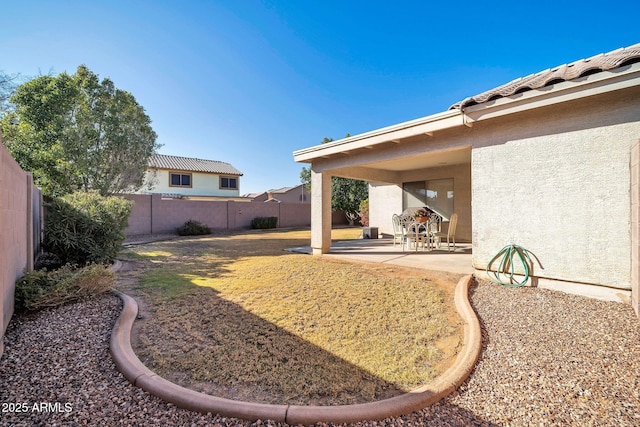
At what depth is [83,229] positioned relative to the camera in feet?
22.2

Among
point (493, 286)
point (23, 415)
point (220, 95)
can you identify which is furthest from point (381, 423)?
point (220, 95)

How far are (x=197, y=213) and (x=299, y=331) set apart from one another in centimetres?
1605

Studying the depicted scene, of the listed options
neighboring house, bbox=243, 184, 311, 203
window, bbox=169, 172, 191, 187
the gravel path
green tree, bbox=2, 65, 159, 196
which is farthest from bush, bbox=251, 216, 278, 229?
the gravel path

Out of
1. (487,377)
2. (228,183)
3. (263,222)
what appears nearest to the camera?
(487,377)

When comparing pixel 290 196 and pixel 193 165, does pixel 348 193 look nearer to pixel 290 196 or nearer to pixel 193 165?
pixel 193 165

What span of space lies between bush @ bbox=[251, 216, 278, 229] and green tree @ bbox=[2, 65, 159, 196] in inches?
309

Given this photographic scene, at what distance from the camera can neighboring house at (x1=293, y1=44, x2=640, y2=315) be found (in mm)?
4152

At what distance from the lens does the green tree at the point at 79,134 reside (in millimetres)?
9188

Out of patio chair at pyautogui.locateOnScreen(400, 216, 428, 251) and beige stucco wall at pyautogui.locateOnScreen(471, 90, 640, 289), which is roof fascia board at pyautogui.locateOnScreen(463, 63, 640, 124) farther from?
patio chair at pyautogui.locateOnScreen(400, 216, 428, 251)

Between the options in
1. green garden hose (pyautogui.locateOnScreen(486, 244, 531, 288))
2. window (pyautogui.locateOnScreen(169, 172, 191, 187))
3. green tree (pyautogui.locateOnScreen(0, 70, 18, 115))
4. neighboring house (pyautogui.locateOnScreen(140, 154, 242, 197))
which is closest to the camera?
green garden hose (pyautogui.locateOnScreen(486, 244, 531, 288))

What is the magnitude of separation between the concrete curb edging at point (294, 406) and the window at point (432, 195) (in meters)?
9.24

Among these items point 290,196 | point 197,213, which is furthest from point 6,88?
point 290,196

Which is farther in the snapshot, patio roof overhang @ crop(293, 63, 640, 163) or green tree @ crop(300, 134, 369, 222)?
green tree @ crop(300, 134, 369, 222)

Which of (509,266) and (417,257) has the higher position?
(509,266)
